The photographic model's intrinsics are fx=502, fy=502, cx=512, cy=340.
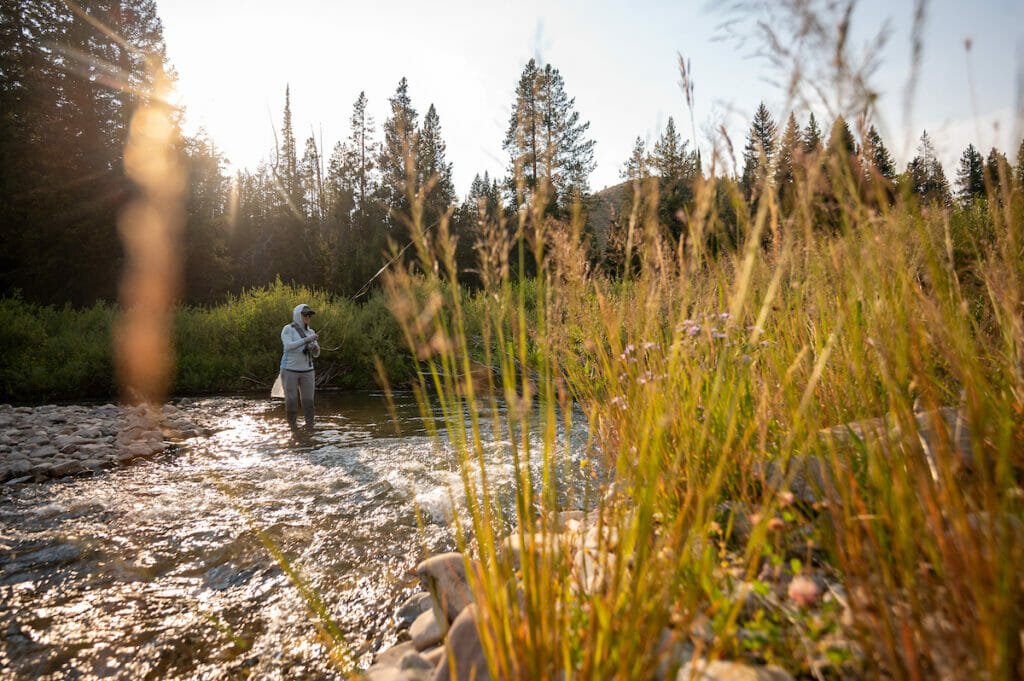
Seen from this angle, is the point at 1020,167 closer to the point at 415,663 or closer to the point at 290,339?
the point at 415,663

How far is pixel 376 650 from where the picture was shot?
2361 mm

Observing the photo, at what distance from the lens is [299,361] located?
7574 mm

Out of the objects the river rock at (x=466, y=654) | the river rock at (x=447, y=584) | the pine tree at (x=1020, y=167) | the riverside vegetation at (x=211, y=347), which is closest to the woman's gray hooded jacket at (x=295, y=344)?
the riverside vegetation at (x=211, y=347)

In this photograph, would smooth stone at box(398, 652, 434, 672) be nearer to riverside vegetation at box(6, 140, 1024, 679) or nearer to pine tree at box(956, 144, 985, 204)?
riverside vegetation at box(6, 140, 1024, 679)

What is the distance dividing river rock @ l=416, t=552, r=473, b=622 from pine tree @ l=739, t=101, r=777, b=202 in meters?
2.00

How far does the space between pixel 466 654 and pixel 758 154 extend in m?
2.08

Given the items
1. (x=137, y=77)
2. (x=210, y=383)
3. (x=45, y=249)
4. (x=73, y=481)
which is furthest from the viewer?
(x=137, y=77)

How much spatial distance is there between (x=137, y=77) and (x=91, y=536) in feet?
81.4

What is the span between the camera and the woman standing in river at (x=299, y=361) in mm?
7500

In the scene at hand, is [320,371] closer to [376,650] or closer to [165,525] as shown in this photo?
[165,525]

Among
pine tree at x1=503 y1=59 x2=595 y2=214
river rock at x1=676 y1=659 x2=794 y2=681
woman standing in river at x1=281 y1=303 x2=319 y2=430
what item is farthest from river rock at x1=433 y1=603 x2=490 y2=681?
woman standing in river at x1=281 y1=303 x2=319 y2=430

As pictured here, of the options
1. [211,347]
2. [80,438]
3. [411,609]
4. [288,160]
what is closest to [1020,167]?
[411,609]

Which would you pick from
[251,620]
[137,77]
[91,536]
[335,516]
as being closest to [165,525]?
[91,536]

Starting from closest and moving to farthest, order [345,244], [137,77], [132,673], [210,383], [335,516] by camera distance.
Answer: [132,673] < [335,516] < [210,383] < [137,77] < [345,244]
